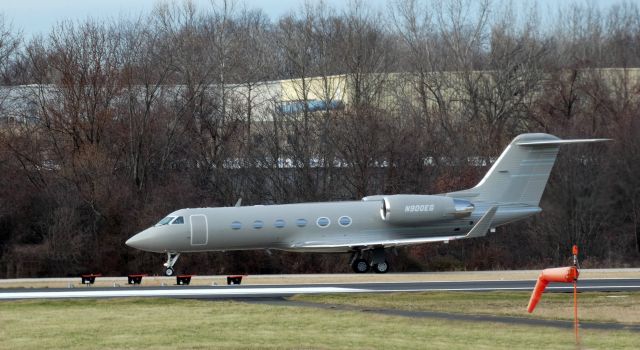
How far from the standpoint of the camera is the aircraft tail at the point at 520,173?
40906 millimetres

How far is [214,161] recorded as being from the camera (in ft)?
183

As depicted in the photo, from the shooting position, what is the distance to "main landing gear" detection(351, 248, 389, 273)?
1583 inches

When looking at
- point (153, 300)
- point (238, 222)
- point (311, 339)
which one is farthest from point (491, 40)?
point (311, 339)

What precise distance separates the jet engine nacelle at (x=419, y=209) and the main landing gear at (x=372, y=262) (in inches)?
53.2

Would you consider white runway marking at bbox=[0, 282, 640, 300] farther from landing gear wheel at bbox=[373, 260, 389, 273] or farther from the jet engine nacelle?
landing gear wheel at bbox=[373, 260, 389, 273]

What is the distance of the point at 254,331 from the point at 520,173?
2215 centimetres

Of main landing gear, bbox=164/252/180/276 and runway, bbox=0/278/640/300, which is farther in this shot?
main landing gear, bbox=164/252/180/276

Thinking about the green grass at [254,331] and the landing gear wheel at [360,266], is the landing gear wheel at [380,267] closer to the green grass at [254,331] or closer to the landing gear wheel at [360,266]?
the landing gear wheel at [360,266]

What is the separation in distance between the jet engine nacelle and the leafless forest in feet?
22.8

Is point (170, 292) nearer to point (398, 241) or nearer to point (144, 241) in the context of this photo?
point (144, 241)

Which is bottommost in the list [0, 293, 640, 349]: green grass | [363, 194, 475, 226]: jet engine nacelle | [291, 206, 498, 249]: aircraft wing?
[0, 293, 640, 349]: green grass

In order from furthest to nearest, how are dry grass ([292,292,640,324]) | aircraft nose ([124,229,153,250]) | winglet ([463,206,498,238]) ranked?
aircraft nose ([124,229,153,250]), winglet ([463,206,498,238]), dry grass ([292,292,640,324])

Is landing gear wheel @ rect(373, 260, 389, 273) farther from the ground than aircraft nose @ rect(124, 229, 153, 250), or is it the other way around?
aircraft nose @ rect(124, 229, 153, 250)

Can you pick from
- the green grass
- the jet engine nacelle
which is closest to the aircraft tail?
the jet engine nacelle
